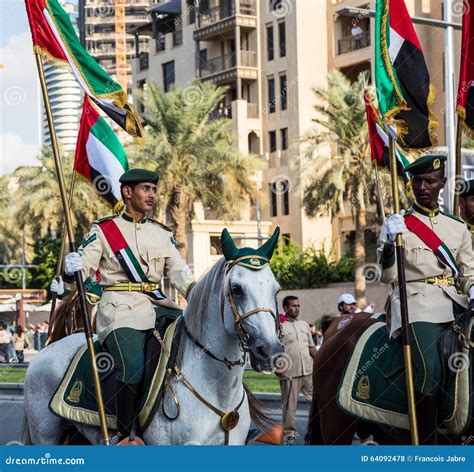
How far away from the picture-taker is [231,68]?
2648 inches

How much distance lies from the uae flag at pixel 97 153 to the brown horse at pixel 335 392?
3.25m

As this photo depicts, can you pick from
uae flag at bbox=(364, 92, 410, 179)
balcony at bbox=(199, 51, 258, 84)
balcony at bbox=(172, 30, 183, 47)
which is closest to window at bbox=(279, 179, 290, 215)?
balcony at bbox=(199, 51, 258, 84)

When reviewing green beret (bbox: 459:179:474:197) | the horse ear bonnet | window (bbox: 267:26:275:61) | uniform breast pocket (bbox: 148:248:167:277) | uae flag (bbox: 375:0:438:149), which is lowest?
uniform breast pocket (bbox: 148:248:167:277)

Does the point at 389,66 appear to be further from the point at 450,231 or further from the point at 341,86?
the point at 341,86

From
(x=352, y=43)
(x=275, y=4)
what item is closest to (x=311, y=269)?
(x=352, y=43)

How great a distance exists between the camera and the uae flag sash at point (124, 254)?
8266mm

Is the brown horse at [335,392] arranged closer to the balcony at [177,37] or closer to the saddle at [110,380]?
the saddle at [110,380]

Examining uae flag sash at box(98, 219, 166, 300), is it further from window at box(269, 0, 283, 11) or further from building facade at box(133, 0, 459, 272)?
window at box(269, 0, 283, 11)

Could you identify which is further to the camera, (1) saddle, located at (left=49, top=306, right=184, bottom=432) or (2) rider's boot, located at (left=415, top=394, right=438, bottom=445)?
A: (2) rider's boot, located at (left=415, top=394, right=438, bottom=445)

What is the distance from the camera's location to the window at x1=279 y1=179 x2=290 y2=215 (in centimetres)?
6407

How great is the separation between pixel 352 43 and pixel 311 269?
1434 centimetres

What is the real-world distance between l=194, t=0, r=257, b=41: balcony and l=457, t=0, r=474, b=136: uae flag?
58.5 m

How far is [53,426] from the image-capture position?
9.11m

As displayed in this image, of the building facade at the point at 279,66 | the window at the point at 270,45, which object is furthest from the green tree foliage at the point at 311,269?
the window at the point at 270,45
